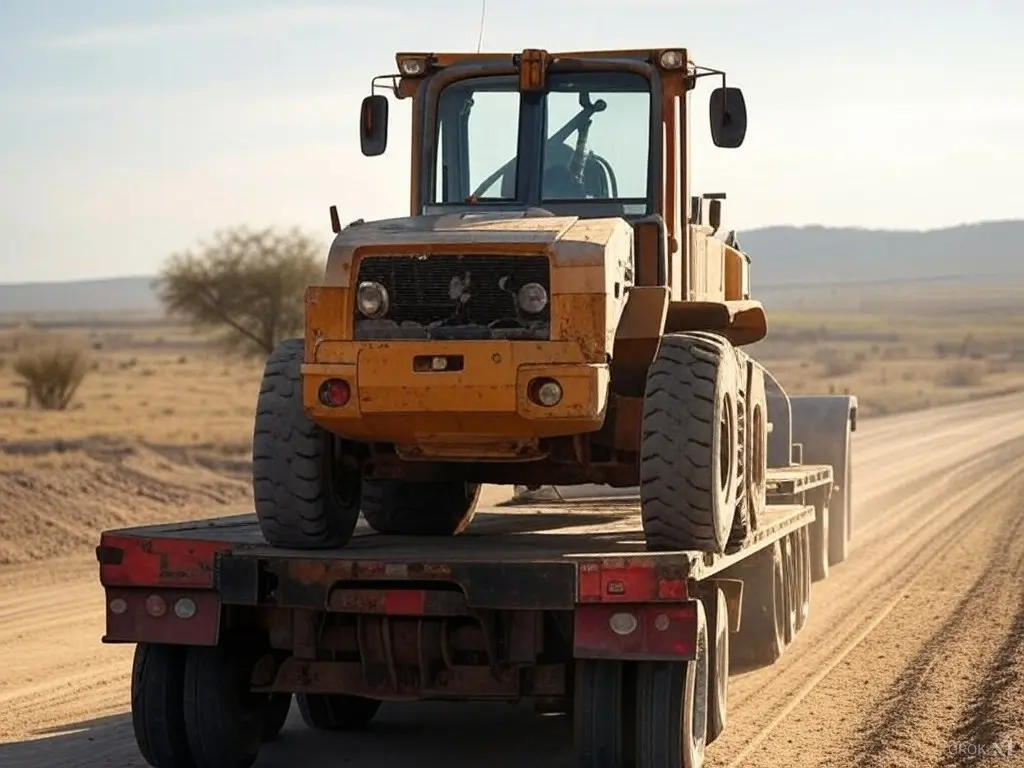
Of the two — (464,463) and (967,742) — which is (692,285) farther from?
(967,742)

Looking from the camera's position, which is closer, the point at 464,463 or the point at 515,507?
the point at 464,463

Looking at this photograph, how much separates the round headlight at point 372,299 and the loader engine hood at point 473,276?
0.04 feet

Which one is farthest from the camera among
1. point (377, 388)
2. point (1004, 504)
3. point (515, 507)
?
point (1004, 504)

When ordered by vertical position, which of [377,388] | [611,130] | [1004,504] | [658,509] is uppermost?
[611,130]

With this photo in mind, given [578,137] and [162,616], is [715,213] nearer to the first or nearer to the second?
[578,137]

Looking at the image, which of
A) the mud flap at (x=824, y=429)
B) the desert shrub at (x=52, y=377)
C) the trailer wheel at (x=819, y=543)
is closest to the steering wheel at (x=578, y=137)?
the trailer wheel at (x=819, y=543)

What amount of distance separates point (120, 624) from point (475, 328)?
2.26 meters

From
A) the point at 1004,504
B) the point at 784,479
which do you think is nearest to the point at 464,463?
the point at 784,479

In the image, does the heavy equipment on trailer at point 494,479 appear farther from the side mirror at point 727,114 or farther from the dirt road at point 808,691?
the dirt road at point 808,691

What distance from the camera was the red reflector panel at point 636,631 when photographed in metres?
8.29

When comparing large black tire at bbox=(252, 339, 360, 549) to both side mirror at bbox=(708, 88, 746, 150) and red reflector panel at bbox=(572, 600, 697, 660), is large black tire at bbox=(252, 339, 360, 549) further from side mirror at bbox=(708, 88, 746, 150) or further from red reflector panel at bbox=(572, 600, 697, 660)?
side mirror at bbox=(708, 88, 746, 150)

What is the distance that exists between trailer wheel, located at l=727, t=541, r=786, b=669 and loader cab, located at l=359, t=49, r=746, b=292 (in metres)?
3.26

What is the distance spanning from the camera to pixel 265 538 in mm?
9461

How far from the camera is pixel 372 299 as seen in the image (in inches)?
352
